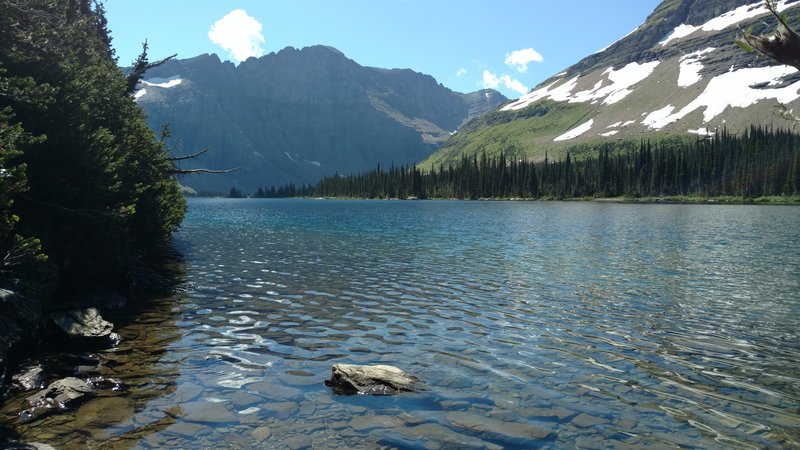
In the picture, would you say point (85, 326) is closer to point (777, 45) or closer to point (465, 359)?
point (465, 359)

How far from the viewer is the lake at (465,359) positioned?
37.5 ft

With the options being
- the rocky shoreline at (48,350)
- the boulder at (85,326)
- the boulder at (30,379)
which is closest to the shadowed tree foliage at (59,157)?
the rocky shoreline at (48,350)

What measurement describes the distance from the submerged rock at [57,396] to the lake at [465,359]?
18.3 inches

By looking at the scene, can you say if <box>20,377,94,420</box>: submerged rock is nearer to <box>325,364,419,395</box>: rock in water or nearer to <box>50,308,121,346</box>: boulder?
<box>50,308,121,346</box>: boulder

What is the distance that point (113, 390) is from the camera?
13.4 m

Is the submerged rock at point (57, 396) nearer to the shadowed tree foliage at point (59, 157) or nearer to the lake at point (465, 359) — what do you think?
the lake at point (465, 359)

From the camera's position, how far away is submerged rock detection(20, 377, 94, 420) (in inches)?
473

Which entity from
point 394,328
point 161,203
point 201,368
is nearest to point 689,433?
point 394,328

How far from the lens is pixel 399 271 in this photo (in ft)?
113

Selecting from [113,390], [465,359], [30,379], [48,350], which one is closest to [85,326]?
[48,350]

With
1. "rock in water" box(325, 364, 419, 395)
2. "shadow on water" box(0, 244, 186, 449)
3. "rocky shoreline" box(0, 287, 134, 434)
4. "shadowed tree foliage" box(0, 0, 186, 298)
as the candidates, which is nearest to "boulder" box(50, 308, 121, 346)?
"rocky shoreline" box(0, 287, 134, 434)

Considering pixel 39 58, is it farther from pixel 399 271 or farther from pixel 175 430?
pixel 399 271

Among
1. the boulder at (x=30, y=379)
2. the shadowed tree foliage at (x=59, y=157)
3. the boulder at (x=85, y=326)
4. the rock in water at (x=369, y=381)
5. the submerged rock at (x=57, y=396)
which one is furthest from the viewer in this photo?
the shadowed tree foliage at (x=59, y=157)

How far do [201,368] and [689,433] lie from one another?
13176 millimetres
